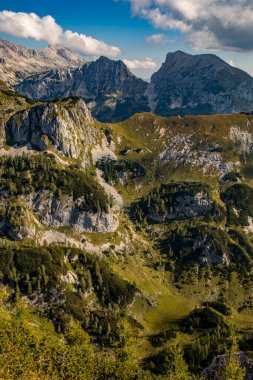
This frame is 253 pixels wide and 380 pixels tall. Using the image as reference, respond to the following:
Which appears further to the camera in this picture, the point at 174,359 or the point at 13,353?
the point at 174,359

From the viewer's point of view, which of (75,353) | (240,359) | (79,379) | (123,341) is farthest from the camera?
(123,341)

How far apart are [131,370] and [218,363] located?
3820 cm

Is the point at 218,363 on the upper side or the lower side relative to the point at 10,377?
lower

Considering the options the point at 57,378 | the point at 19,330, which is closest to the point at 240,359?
the point at 57,378

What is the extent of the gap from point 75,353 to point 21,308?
44164 mm

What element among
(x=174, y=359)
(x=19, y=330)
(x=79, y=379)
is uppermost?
(x=19, y=330)

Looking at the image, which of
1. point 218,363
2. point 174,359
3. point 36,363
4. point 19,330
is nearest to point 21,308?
point 19,330

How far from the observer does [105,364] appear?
517 ft

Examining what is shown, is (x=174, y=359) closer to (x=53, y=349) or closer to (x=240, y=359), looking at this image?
(x=240, y=359)

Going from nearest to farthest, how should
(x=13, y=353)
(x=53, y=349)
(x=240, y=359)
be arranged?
(x=13, y=353) → (x=53, y=349) → (x=240, y=359)

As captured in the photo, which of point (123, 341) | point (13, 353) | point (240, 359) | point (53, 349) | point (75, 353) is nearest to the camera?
point (13, 353)

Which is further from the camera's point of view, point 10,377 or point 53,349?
point 53,349

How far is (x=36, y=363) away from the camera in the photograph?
429 feet

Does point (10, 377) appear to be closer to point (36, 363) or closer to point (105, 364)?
point (36, 363)
